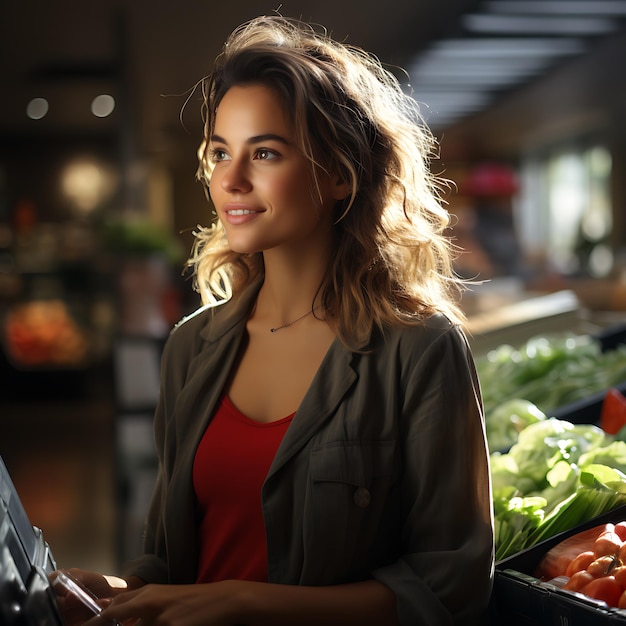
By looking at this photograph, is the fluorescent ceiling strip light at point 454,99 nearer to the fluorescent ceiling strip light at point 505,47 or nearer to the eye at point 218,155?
the fluorescent ceiling strip light at point 505,47

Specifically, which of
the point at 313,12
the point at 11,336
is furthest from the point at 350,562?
the point at 11,336

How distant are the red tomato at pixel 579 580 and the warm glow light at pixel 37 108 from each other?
35.9 ft

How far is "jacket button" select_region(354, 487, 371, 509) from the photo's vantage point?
1.17 meters

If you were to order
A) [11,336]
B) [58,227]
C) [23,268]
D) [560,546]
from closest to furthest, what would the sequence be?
[560,546] → [11,336] → [23,268] → [58,227]

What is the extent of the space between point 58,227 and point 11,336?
13.6 ft

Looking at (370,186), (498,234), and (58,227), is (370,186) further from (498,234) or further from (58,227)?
(58,227)

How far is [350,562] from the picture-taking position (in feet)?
3.89

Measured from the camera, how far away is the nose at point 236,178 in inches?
48.0

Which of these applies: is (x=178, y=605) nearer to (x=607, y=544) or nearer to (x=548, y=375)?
(x=607, y=544)

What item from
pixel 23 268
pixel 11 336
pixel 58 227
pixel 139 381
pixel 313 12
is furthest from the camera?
pixel 58 227

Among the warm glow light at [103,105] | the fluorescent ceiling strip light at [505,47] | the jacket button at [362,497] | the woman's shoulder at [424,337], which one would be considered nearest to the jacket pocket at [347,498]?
the jacket button at [362,497]

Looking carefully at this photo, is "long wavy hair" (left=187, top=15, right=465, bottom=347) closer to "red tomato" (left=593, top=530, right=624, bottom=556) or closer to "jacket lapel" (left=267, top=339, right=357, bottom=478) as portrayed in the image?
"jacket lapel" (left=267, top=339, right=357, bottom=478)

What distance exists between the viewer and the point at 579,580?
1.20 m

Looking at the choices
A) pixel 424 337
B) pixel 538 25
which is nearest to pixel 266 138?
pixel 424 337
